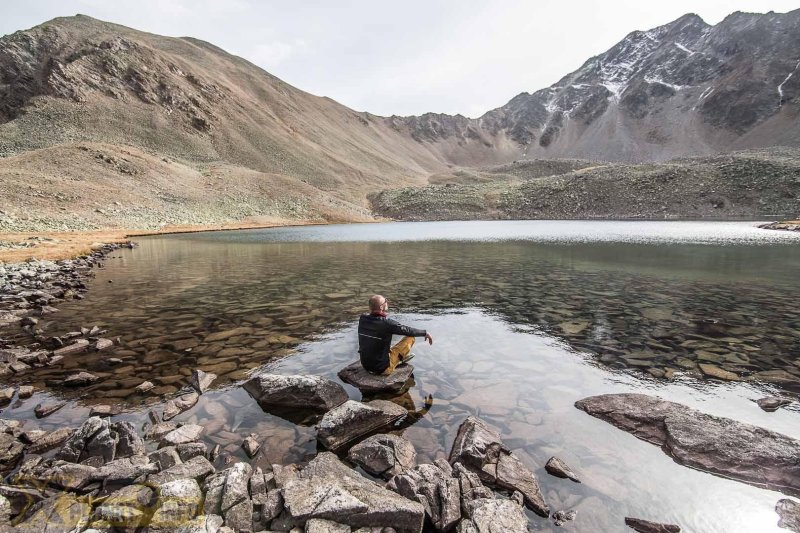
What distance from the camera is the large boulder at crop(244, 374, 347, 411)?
836 cm

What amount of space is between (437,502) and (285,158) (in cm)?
14508

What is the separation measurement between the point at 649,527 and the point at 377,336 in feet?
19.6

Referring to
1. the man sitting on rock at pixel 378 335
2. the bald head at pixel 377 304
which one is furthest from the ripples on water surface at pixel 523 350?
the bald head at pixel 377 304

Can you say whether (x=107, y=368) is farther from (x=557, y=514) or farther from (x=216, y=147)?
(x=216, y=147)

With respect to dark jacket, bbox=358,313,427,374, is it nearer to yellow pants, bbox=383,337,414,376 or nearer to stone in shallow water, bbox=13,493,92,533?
yellow pants, bbox=383,337,414,376

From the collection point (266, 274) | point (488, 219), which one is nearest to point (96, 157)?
point (266, 274)

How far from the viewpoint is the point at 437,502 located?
520 centimetres

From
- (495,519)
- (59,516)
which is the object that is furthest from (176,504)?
(495,519)

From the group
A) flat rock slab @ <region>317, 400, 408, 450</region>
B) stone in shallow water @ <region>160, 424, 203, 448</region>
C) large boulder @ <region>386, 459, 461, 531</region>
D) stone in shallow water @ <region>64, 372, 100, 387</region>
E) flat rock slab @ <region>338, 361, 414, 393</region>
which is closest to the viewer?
large boulder @ <region>386, 459, 461, 531</region>

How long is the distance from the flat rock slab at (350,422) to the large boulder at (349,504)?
169cm

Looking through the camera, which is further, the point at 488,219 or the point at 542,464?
the point at 488,219

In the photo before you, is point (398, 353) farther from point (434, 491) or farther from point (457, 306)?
point (457, 306)

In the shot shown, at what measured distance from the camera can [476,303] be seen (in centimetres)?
1809

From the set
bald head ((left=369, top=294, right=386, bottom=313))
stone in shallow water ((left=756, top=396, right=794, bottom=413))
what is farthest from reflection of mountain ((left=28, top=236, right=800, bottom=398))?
bald head ((left=369, top=294, right=386, bottom=313))
